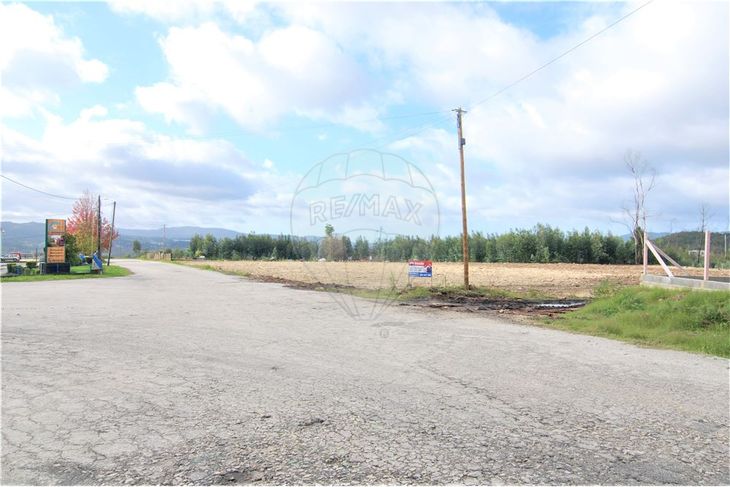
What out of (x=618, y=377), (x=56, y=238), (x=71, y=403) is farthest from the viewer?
(x=56, y=238)

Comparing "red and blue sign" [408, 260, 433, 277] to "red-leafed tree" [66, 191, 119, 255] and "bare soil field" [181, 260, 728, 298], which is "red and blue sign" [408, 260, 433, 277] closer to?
"bare soil field" [181, 260, 728, 298]

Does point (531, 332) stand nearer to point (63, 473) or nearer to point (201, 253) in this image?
point (63, 473)

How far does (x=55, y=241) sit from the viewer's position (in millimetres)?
28359

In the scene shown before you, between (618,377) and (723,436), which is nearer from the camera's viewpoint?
(723,436)

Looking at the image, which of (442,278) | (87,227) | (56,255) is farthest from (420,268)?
(87,227)

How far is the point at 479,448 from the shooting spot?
11.8 feet

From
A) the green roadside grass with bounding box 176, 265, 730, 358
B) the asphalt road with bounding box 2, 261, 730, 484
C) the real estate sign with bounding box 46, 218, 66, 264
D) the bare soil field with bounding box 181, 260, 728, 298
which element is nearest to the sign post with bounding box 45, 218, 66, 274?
the real estate sign with bounding box 46, 218, 66, 264

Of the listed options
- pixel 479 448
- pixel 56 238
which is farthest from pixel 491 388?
pixel 56 238

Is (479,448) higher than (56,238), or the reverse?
(56,238)

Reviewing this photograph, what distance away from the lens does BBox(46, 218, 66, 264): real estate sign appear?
27891 millimetres

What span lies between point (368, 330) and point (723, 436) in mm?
6472

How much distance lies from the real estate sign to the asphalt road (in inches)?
894

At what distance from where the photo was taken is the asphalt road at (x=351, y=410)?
327cm

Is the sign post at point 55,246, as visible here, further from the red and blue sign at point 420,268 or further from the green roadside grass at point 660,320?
the green roadside grass at point 660,320
